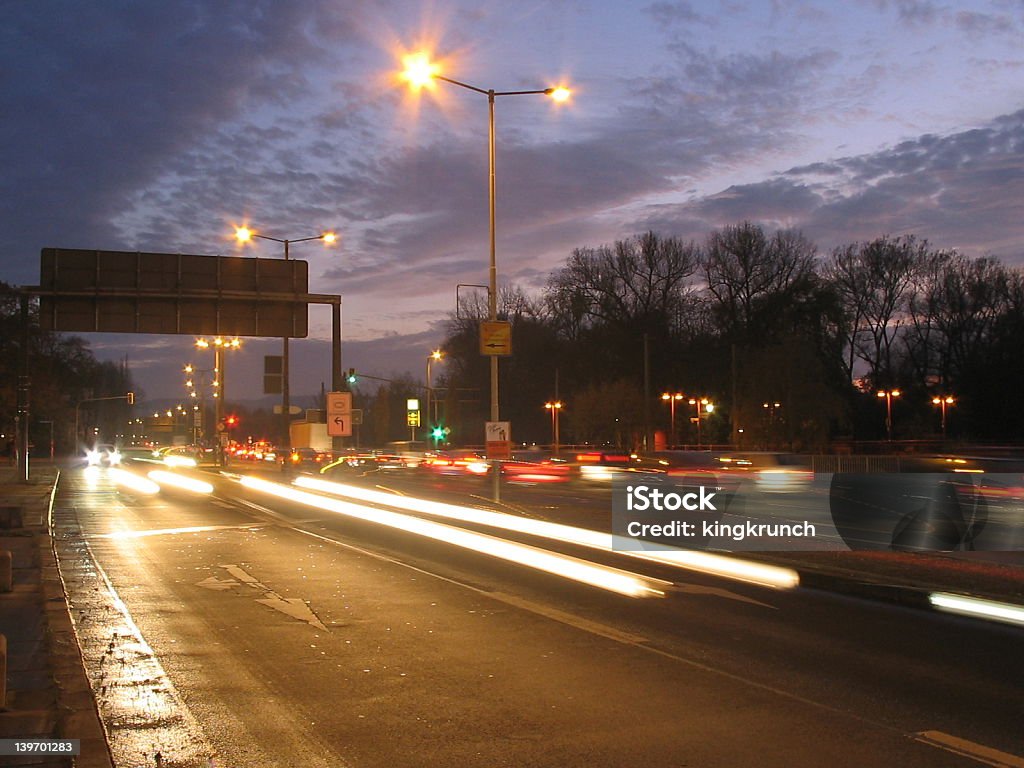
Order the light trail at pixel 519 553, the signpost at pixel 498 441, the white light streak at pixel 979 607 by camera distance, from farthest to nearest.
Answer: the signpost at pixel 498 441 < the light trail at pixel 519 553 < the white light streak at pixel 979 607

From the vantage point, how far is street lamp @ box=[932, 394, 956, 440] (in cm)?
7088

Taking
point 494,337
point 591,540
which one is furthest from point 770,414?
point 591,540

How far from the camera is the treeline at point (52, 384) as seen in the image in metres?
59.6

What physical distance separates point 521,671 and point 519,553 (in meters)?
8.66

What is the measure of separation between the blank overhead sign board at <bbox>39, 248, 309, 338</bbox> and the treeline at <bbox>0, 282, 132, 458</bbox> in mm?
2588

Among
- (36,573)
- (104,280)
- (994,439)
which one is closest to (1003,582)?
(36,573)

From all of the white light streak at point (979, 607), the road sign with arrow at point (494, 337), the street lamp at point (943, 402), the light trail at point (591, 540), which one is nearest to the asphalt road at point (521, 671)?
the white light streak at point (979, 607)

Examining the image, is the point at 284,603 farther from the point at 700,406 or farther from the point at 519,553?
the point at 700,406

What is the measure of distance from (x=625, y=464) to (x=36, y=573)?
36.3m

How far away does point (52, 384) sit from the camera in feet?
256

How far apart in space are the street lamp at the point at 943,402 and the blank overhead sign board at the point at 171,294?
5074cm

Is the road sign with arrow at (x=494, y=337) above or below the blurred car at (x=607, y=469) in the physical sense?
above

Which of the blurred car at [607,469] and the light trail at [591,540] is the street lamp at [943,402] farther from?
the light trail at [591,540]

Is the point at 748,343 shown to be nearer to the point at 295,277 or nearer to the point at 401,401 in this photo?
the point at 295,277
